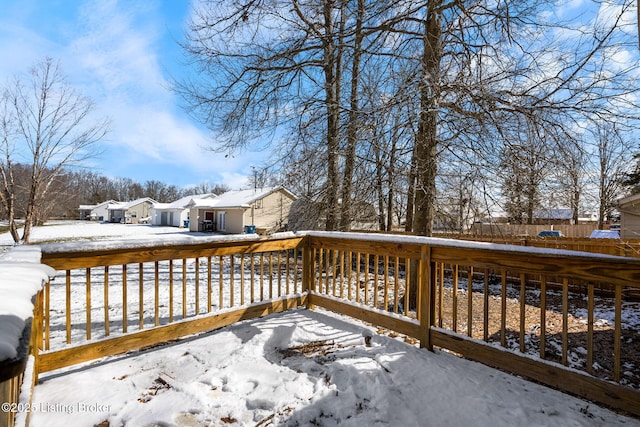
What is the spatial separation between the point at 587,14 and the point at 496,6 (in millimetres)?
1183

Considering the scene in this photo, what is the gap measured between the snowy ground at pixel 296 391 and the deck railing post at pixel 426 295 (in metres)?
0.15

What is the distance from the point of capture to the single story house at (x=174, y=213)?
31.1 meters

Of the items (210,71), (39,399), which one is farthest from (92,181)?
(39,399)

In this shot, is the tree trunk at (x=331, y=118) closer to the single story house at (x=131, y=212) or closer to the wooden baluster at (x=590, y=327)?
the wooden baluster at (x=590, y=327)

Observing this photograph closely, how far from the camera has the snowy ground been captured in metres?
1.91

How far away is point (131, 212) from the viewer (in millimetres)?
41750

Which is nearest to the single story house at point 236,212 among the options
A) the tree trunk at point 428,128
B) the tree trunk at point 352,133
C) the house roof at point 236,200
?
the house roof at point 236,200

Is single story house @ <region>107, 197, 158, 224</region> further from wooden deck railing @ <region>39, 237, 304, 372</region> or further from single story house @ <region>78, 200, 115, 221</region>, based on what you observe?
wooden deck railing @ <region>39, 237, 304, 372</region>

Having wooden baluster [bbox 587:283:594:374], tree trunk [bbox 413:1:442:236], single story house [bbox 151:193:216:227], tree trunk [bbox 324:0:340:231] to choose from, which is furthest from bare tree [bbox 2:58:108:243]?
single story house [bbox 151:193:216:227]

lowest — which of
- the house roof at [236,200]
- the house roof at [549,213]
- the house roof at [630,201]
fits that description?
the house roof at [549,213]

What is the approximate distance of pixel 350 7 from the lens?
16.5 ft

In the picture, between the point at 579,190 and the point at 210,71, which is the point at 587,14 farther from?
the point at 210,71

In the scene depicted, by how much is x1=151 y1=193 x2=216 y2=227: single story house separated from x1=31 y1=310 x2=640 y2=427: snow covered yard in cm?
2994

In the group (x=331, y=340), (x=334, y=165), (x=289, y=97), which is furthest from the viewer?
(x=289, y=97)
